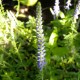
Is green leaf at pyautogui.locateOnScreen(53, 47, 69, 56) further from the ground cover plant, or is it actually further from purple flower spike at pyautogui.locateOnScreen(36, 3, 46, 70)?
purple flower spike at pyautogui.locateOnScreen(36, 3, 46, 70)

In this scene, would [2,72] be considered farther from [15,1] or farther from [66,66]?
[15,1]

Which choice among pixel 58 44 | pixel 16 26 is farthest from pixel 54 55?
pixel 16 26

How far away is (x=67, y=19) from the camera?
2717 mm

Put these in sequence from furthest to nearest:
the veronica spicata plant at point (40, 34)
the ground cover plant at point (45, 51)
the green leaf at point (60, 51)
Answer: the green leaf at point (60, 51) → the ground cover plant at point (45, 51) → the veronica spicata plant at point (40, 34)

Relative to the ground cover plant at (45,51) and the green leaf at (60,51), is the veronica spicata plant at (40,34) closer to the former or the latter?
the ground cover plant at (45,51)

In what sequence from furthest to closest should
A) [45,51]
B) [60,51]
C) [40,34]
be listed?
[60,51], [45,51], [40,34]

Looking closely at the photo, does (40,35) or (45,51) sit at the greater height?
(40,35)

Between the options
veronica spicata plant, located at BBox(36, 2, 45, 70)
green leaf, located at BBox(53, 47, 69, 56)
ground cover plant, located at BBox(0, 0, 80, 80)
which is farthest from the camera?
green leaf, located at BBox(53, 47, 69, 56)

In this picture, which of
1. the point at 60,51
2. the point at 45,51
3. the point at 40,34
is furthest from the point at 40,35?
the point at 60,51

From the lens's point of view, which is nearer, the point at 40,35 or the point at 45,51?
the point at 40,35

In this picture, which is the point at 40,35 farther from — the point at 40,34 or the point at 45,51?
the point at 45,51

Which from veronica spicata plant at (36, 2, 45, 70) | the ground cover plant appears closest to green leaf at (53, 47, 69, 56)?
the ground cover plant

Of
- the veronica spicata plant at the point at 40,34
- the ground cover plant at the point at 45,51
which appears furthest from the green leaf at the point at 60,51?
the veronica spicata plant at the point at 40,34

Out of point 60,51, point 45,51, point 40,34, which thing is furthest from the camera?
point 60,51
